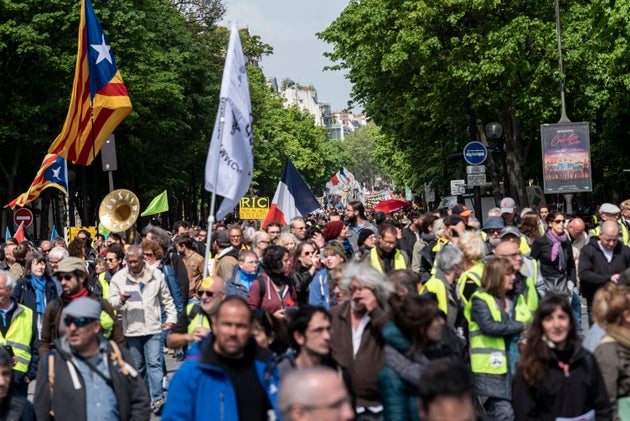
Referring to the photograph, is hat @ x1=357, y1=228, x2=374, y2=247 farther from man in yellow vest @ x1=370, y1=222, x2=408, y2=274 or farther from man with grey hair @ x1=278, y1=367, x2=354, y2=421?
man with grey hair @ x1=278, y1=367, x2=354, y2=421

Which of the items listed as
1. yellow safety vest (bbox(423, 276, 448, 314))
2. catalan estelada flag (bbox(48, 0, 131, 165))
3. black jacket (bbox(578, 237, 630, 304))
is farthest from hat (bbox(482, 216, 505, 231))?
catalan estelada flag (bbox(48, 0, 131, 165))

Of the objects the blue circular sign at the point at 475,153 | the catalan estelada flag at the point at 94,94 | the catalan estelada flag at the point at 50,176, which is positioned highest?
the catalan estelada flag at the point at 94,94

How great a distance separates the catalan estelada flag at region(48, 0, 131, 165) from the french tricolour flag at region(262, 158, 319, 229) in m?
3.51

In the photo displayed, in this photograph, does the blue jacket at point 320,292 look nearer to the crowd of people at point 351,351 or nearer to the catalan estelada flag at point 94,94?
the crowd of people at point 351,351

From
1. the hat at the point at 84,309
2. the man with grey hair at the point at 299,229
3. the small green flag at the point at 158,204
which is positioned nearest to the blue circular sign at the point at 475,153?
the man with grey hair at the point at 299,229

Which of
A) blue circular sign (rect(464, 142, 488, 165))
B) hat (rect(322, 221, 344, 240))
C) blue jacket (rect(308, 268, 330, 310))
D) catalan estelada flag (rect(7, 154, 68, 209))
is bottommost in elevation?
blue jacket (rect(308, 268, 330, 310))

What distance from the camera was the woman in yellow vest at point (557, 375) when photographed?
6.23m

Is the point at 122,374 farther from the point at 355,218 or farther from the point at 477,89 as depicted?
the point at 477,89

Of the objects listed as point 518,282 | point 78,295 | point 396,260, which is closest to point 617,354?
point 518,282

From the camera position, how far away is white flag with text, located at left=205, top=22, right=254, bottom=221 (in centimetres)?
1019

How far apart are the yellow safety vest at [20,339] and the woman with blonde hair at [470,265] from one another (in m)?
3.12

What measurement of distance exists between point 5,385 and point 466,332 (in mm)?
3278

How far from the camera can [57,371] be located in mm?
6539

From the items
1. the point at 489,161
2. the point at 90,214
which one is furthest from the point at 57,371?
the point at 90,214
